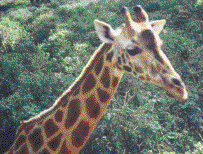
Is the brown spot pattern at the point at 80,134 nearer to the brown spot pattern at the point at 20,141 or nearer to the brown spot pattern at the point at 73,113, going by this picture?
the brown spot pattern at the point at 73,113

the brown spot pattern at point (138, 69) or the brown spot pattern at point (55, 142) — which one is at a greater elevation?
the brown spot pattern at point (138, 69)

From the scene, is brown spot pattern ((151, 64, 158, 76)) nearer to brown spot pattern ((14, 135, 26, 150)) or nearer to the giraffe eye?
the giraffe eye

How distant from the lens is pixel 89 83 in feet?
7.62

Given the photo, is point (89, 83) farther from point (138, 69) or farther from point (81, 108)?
point (138, 69)

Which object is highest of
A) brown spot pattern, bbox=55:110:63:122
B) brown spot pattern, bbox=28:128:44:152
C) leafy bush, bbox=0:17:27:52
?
brown spot pattern, bbox=55:110:63:122

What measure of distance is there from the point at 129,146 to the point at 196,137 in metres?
1.60

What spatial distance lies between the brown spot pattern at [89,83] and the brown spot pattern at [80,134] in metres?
0.40

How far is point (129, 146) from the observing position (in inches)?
167

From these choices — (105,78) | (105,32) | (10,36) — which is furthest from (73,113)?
(10,36)

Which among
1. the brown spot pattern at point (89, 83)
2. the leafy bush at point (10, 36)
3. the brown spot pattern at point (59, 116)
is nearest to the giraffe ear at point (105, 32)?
the brown spot pattern at point (89, 83)

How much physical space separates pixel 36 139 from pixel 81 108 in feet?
2.31

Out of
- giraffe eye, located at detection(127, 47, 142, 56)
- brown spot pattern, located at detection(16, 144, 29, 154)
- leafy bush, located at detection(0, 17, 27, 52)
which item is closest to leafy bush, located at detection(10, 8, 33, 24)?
leafy bush, located at detection(0, 17, 27, 52)

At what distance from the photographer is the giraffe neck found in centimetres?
231

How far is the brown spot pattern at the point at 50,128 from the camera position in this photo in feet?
7.74
